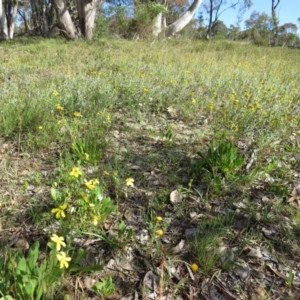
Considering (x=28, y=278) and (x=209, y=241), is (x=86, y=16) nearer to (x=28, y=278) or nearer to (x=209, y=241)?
(x=209, y=241)

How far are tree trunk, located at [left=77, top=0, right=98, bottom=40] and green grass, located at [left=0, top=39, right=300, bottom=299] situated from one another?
7.63 metres

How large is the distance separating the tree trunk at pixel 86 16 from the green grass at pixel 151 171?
7.63 m

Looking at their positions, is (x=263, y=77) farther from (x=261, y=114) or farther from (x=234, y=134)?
(x=234, y=134)

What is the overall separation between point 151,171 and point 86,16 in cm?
1067

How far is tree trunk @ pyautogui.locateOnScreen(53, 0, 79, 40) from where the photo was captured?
408 inches

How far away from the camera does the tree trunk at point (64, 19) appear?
10.4 meters

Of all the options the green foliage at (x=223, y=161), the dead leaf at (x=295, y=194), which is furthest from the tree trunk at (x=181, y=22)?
the dead leaf at (x=295, y=194)

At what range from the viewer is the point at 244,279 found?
4.99 ft

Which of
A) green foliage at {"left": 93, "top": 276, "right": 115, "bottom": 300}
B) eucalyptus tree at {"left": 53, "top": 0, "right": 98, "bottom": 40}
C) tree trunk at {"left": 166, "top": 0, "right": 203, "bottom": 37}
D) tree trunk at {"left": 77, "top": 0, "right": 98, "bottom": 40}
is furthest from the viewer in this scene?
tree trunk at {"left": 166, "top": 0, "right": 203, "bottom": 37}

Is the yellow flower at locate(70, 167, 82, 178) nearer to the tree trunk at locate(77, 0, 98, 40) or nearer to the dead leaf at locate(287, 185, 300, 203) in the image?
the dead leaf at locate(287, 185, 300, 203)

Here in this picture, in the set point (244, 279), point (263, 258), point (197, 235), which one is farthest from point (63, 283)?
point (263, 258)

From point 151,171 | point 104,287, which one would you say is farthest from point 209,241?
point 151,171

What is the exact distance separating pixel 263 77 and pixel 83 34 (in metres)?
8.53

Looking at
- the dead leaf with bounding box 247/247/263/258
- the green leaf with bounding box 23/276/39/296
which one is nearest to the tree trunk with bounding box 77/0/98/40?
the dead leaf with bounding box 247/247/263/258
